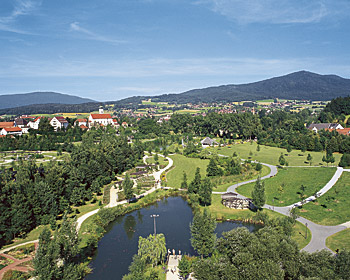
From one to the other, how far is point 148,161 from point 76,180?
23.4 metres

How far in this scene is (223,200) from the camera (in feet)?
120

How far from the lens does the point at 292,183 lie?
42844mm

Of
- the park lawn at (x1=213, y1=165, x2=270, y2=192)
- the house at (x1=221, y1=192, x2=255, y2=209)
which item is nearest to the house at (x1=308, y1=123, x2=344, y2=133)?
the park lawn at (x1=213, y1=165, x2=270, y2=192)

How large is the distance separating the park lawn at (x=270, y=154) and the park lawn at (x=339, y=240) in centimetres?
2892

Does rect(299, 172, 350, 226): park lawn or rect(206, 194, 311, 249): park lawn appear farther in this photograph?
rect(299, 172, 350, 226): park lawn

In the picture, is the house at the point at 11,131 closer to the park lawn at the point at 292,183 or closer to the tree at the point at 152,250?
the park lawn at the point at 292,183

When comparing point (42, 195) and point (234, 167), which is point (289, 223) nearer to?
point (234, 167)

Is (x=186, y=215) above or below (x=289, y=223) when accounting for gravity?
below

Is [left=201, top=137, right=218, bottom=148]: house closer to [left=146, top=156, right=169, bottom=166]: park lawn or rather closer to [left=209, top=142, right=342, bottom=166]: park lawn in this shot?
[left=209, top=142, right=342, bottom=166]: park lawn

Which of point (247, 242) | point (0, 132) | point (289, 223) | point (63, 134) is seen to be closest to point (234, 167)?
point (289, 223)

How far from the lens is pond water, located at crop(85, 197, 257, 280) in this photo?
78.3ft

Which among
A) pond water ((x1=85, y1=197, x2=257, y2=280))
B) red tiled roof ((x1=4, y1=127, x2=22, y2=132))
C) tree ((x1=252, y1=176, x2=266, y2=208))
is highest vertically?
red tiled roof ((x1=4, y1=127, x2=22, y2=132))

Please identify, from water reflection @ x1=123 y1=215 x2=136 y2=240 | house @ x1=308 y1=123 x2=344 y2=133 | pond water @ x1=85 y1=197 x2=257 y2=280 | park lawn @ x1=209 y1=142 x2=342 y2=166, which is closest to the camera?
pond water @ x1=85 y1=197 x2=257 y2=280

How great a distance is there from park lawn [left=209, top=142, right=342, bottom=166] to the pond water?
93.3 ft
